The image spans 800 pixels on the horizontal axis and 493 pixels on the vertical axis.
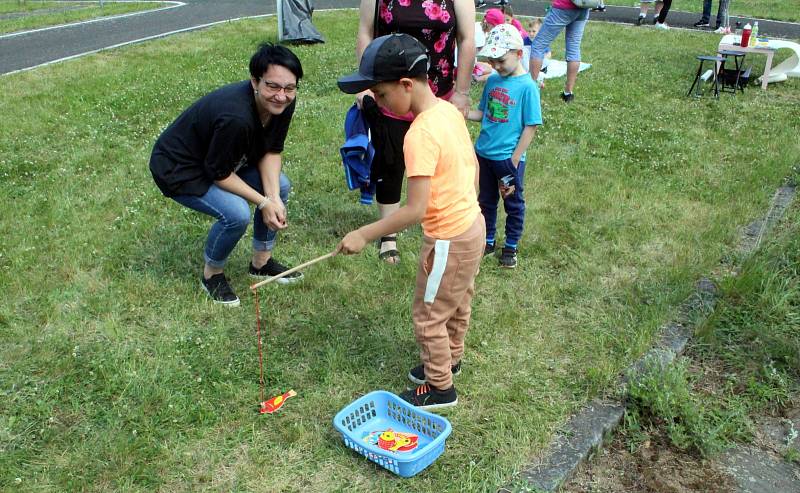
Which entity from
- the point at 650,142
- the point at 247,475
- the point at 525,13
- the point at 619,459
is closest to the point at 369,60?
the point at 247,475

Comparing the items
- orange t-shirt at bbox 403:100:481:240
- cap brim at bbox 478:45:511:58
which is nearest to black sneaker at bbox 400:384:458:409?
orange t-shirt at bbox 403:100:481:240

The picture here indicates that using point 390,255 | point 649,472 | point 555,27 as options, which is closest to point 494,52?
point 390,255

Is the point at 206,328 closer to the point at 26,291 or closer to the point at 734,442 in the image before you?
the point at 26,291

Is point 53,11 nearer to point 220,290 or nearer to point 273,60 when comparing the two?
point 220,290

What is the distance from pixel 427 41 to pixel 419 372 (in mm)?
1996

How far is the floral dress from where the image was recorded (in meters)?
3.91

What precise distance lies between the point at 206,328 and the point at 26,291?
3.99 feet

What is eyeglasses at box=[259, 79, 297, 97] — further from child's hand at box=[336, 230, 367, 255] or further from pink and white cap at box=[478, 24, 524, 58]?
pink and white cap at box=[478, 24, 524, 58]

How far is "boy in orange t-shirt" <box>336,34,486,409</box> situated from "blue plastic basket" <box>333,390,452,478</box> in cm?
11

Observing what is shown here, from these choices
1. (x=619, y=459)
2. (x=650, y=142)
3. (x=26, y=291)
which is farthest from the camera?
(x=650, y=142)

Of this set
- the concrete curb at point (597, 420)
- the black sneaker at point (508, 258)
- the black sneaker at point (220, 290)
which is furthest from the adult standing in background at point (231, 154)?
the concrete curb at point (597, 420)

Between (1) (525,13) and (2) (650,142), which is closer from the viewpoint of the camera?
(2) (650,142)

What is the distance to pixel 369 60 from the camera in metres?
2.55

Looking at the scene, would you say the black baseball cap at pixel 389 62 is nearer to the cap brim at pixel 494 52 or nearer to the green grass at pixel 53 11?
the cap brim at pixel 494 52
